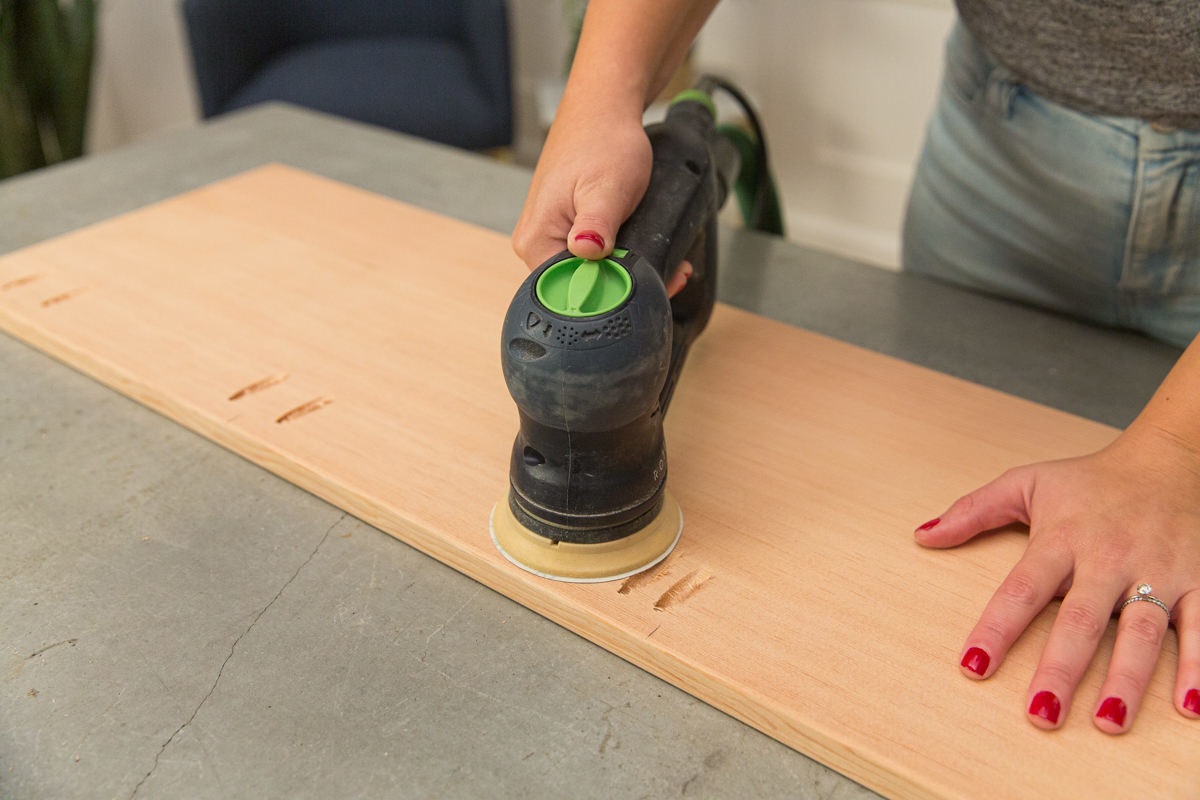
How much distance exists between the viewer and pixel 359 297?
1.10m

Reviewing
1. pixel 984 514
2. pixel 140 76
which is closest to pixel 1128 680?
pixel 984 514

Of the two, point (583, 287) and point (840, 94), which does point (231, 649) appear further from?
point (840, 94)

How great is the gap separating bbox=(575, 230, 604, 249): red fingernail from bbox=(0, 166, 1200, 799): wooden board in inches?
9.3

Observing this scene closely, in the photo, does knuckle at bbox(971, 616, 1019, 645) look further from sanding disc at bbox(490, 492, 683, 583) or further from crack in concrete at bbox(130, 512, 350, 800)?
crack in concrete at bbox(130, 512, 350, 800)

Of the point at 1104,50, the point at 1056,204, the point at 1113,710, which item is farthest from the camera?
the point at 1056,204

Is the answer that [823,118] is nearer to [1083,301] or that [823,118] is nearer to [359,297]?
[1083,301]

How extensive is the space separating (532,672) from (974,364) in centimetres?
65

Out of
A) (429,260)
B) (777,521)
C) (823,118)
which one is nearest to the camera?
(777,521)

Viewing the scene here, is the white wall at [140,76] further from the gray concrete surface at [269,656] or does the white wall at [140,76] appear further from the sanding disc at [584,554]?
the sanding disc at [584,554]

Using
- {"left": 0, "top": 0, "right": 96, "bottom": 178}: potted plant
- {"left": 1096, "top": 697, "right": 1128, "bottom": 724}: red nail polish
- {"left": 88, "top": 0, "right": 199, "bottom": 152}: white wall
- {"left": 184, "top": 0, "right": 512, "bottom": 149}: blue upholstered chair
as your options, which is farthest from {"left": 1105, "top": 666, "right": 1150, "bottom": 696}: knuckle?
{"left": 88, "top": 0, "right": 199, "bottom": 152}: white wall

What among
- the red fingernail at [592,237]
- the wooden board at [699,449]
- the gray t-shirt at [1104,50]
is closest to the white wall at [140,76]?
the wooden board at [699,449]

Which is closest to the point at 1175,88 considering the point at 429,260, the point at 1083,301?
the point at 1083,301

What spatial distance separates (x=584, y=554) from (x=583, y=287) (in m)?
0.21

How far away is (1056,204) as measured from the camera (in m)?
1.12
